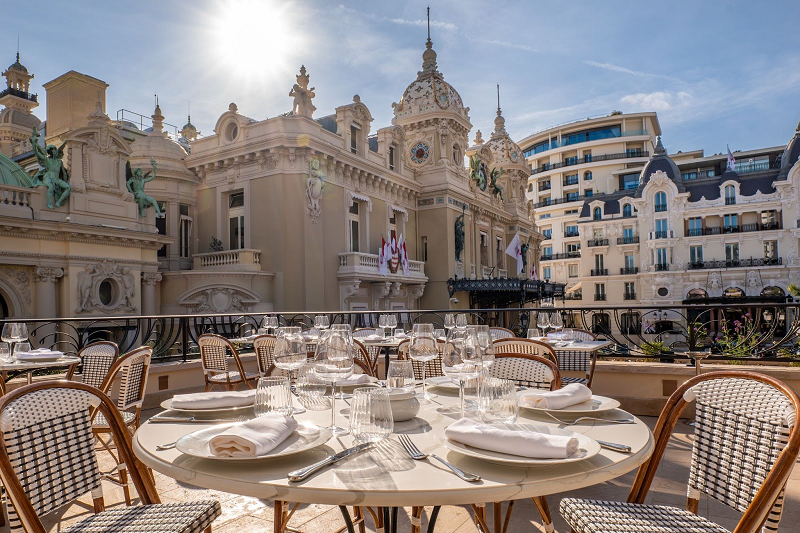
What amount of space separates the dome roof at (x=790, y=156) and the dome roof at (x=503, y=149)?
1841 centimetres

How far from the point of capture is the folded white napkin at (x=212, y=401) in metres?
2.39

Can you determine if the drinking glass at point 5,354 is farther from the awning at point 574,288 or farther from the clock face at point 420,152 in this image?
the awning at point 574,288

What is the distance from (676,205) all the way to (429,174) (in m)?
24.9

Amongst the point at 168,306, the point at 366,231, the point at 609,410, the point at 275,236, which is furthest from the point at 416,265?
the point at 609,410

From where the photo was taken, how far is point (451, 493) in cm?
146

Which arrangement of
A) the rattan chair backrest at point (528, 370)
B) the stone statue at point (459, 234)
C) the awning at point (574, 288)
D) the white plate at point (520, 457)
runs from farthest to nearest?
the awning at point (574, 288), the stone statue at point (459, 234), the rattan chair backrest at point (528, 370), the white plate at point (520, 457)

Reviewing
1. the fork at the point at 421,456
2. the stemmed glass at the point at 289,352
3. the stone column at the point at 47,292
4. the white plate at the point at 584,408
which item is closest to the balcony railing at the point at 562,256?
the stone column at the point at 47,292

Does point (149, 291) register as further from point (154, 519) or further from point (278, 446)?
point (278, 446)

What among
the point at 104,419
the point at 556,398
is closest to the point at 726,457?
the point at 556,398

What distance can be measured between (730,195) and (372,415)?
4460 cm

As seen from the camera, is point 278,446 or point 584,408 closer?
point 278,446

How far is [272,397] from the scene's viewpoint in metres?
2.14

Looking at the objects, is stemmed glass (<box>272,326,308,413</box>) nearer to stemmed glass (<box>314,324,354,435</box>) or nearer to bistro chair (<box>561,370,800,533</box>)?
stemmed glass (<box>314,324,354,435</box>)

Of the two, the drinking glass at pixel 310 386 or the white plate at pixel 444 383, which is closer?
the drinking glass at pixel 310 386
